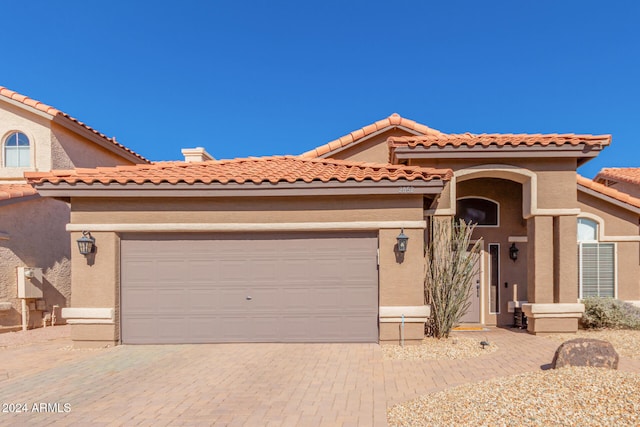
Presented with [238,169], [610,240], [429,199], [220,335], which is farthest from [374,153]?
[220,335]

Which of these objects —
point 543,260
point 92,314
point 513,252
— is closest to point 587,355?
point 543,260

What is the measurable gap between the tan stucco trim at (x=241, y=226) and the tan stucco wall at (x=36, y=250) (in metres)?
4.06

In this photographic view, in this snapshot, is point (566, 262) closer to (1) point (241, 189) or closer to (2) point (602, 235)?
(2) point (602, 235)

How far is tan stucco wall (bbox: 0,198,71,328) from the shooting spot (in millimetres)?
11039

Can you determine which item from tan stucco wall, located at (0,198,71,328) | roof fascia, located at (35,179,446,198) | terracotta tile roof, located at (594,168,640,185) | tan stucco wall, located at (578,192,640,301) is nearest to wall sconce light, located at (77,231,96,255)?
roof fascia, located at (35,179,446,198)

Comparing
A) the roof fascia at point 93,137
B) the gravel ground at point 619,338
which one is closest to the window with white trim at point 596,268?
the gravel ground at point 619,338

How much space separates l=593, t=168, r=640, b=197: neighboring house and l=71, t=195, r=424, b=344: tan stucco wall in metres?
13.3

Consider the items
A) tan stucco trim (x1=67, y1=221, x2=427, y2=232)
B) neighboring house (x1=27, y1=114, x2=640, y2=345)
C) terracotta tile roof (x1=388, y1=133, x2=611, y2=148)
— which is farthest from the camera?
terracotta tile roof (x1=388, y1=133, x2=611, y2=148)

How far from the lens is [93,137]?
14.7 metres

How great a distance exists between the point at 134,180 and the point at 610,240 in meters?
11.7

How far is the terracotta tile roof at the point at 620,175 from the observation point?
55.5 feet

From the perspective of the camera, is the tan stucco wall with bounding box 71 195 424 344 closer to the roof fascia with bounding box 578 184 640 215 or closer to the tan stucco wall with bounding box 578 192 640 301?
the roof fascia with bounding box 578 184 640 215

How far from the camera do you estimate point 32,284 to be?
37.2ft

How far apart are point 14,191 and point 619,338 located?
1505cm
